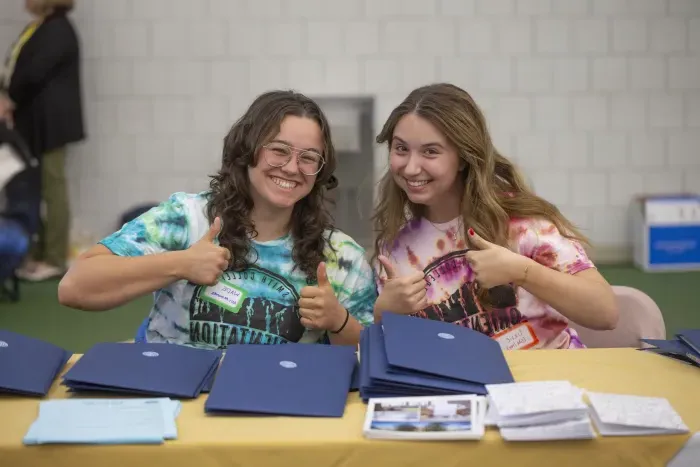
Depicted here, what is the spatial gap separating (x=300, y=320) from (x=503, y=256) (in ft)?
1.61

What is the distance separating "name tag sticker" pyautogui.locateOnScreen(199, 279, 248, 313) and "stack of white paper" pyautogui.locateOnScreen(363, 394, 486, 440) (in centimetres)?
64

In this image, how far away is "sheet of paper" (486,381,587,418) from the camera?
57.8 inches

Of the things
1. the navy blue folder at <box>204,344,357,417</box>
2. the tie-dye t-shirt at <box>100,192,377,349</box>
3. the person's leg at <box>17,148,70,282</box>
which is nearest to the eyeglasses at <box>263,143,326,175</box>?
the tie-dye t-shirt at <box>100,192,377,349</box>

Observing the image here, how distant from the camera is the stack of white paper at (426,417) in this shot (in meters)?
1.45

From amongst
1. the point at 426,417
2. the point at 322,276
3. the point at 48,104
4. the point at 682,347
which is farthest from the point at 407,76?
the point at 426,417

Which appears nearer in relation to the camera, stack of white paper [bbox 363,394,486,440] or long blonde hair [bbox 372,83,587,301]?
stack of white paper [bbox 363,394,486,440]

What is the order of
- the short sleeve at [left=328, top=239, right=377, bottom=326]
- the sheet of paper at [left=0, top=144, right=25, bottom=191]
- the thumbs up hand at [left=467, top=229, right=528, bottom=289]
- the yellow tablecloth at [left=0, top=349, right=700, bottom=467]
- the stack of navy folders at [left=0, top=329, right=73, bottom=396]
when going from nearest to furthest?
1. the yellow tablecloth at [left=0, top=349, right=700, bottom=467]
2. the stack of navy folders at [left=0, top=329, right=73, bottom=396]
3. the thumbs up hand at [left=467, top=229, right=528, bottom=289]
4. the short sleeve at [left=328, top=239, right=377, bottom=326]
5. the sheet of paper at [left=0, top=144, right=25, bottom=191]

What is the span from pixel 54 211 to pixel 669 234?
13.1 feet

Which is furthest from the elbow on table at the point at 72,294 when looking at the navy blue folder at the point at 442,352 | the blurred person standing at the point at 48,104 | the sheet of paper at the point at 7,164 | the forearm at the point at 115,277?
the blurred person standing at the point at 48,104

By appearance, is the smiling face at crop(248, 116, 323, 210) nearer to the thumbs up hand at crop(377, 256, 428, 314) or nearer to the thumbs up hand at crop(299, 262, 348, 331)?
the thumbs up hand at crop(299, 262, 348, 331)

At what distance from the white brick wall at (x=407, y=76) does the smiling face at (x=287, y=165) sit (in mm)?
3909

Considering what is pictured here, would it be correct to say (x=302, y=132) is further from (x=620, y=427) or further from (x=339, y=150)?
(x=339, y=150)

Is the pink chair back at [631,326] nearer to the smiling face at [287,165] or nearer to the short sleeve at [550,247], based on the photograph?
the short sleeve at [550,247]

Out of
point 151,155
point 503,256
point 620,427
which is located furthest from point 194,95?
point 620,427
